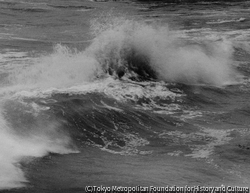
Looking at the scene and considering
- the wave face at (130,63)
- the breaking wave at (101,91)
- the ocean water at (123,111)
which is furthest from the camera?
the wave face at (130,63)

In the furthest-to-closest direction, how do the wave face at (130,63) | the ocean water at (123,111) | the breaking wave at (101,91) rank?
the wave face at (130,63)
the breaking wave at (101,91)
the ocean water at (123,111)

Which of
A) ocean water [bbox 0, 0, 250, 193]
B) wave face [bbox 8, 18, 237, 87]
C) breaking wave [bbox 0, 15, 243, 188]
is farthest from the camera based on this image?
wave face [bbox 8, 18, 237, 87]

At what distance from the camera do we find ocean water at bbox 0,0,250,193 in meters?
11.6

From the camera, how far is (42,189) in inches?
411

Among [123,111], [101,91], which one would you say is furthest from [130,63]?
[123,111]

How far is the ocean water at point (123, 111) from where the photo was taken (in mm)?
11633

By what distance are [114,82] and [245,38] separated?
48.7ft

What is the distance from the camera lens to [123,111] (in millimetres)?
16031

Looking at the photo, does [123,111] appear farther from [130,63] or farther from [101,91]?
[130,63]

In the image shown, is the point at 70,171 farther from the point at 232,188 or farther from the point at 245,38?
the point at 245,38

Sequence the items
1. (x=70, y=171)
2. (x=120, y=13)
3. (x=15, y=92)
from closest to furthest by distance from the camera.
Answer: (x=70, y=171)
(x=15, y=92)
(x=120, y=13)

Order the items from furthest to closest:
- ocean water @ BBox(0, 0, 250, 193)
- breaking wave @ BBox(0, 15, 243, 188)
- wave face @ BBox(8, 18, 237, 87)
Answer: wave face @ BBox(8, 18, 237, 87)
breaking wave @ BBox(0, 15, 243, 188)
ocean water @ BBox(0, 0, 250, 193)

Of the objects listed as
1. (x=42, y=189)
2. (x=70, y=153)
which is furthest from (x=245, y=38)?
(x=42, y=189)

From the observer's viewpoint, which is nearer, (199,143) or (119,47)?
(199,143)
